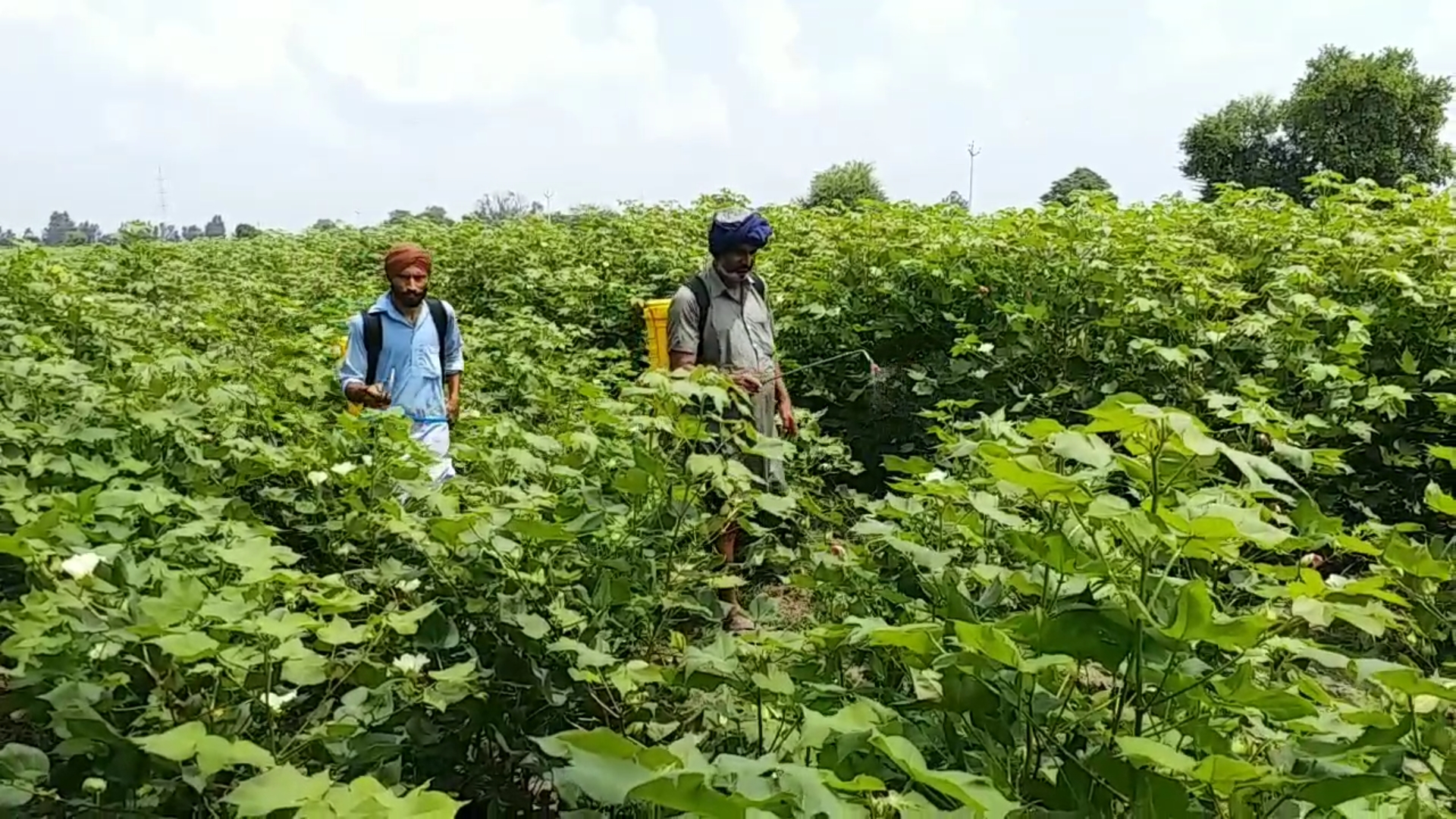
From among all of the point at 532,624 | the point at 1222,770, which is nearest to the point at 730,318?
the point at 532,624

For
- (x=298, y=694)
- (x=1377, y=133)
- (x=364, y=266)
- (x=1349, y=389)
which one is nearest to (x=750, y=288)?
(x=1349, y=389)

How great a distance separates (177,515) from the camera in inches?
80.7

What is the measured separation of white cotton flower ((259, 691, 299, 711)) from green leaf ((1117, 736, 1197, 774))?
1012mm

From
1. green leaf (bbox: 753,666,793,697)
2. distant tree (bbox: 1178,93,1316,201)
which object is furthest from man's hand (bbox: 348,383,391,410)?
distant tree (bbox: 1178,93,1316,201)

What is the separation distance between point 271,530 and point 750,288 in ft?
6.65

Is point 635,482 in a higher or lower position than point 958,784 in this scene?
higher

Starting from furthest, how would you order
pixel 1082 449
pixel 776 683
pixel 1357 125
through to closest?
pixel 1357 125
pixel 776 683
pixel 1082 449

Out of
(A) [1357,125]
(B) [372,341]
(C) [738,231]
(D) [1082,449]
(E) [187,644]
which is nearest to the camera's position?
(D) [1082,449]

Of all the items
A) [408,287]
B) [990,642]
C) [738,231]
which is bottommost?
[990,642]

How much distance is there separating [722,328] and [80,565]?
2217 millimetres

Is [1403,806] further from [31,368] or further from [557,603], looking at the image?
[31,368]

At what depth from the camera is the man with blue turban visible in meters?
3.39

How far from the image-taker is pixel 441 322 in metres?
3.77

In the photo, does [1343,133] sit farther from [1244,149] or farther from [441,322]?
[441,322]
